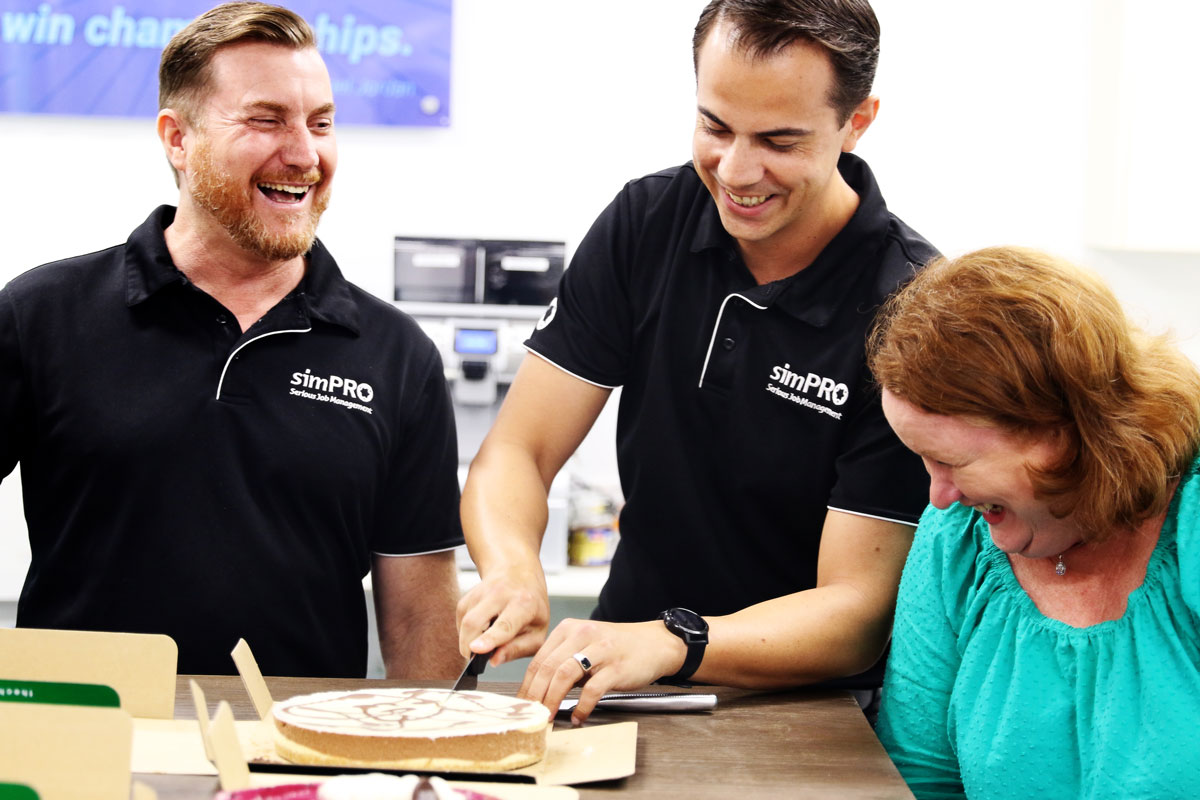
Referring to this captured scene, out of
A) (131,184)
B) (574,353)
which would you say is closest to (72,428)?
(574,353)

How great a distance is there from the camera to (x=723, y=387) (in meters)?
1.64

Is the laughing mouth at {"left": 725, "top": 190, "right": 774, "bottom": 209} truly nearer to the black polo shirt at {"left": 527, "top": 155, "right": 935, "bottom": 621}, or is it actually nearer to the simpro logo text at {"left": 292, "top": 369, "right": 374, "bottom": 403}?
the black polo shirt at {"left": 527, "top": 155, "right": 935, "bottom": 621}

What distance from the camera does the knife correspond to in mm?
1338

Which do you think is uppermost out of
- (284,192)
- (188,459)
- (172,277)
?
(284,192)

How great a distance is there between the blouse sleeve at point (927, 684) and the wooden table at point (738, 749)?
0.20 ft

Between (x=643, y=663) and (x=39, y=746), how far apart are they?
24.1 inches

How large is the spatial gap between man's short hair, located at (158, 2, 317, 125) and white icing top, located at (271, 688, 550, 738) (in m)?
0.96

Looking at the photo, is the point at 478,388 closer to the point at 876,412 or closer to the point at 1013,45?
the point at 876,412

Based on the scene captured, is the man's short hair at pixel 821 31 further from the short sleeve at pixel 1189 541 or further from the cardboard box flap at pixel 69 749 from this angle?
the cardboard box flap at pixel 69 749

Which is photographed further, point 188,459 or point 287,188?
point 287,188

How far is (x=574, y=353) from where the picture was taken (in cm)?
173

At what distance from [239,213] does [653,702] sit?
91 centimetres

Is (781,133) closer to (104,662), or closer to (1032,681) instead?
(1032,681)

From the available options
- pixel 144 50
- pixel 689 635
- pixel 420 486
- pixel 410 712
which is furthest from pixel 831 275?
pixel 144 50
